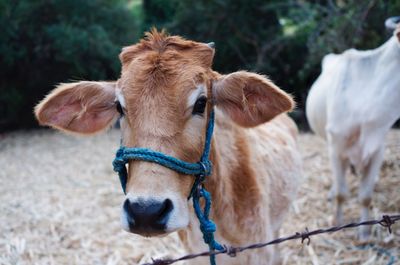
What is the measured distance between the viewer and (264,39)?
12359 millimetres

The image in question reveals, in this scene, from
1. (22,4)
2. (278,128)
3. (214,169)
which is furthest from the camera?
(22,4)

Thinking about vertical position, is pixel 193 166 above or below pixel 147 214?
above

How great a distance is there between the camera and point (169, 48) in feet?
8.38

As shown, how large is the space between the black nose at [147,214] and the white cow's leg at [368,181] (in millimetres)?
3284

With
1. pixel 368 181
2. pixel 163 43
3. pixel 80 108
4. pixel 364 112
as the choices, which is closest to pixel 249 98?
pixel 163 43

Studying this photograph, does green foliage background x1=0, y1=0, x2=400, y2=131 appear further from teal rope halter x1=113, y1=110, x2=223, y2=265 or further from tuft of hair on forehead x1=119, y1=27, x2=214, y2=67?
teal rope halter x1=113, y1=110, x2=223, y2=265

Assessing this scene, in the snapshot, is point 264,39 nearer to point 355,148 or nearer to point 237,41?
point 237,41

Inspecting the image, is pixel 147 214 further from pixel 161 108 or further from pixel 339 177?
pixel 339 177

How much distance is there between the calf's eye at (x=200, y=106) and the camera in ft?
7.94

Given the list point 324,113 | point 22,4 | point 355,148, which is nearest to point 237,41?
point 22,4

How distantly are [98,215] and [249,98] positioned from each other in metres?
3.65

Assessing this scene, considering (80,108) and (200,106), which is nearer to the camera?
(200,106)

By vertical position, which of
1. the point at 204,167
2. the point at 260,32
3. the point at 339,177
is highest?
the point at 260,32

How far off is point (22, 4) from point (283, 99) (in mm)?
10235
